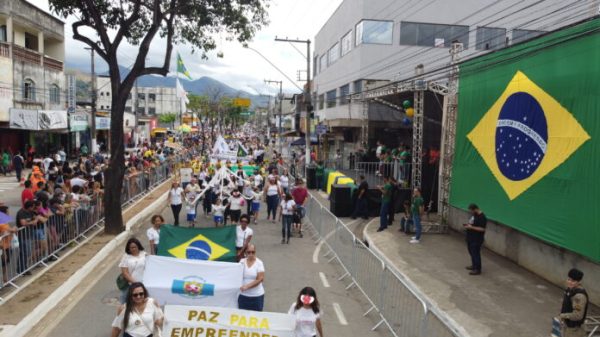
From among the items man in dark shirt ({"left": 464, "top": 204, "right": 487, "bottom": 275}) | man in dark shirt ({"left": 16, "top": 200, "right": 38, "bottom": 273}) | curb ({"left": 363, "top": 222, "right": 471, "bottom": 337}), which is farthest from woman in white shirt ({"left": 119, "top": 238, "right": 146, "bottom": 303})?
man in dark shirt ({"left": 464, "top": 204, "right": 487, "bottom": 275})

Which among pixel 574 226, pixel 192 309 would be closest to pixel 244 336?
pixel 192 309

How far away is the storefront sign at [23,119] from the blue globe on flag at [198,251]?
77.3 ft

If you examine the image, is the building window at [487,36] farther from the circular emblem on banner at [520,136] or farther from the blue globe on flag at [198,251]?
the blue globe on flag at [198,251]

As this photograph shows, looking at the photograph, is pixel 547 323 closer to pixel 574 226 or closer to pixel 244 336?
pixel 574 226

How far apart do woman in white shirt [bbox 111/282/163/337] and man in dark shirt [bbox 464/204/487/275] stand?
7392mm

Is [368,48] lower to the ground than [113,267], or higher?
higher

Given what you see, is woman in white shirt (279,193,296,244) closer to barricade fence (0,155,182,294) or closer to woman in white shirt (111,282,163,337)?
barricade fence (0,155,182,294)

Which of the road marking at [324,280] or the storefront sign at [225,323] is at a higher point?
the storefront sign at [225,323]

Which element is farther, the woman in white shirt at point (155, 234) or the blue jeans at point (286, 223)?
the blue jeans at point (286, 223)

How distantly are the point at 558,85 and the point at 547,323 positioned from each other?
4.89 meters

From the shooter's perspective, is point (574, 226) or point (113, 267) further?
point (113, 267)

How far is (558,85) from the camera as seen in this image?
9984 mm

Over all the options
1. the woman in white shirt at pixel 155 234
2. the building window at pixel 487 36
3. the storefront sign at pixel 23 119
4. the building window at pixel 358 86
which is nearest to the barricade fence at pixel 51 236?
the woman in white shirt at pixel 155 234

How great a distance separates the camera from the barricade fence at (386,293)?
687 centimetres
